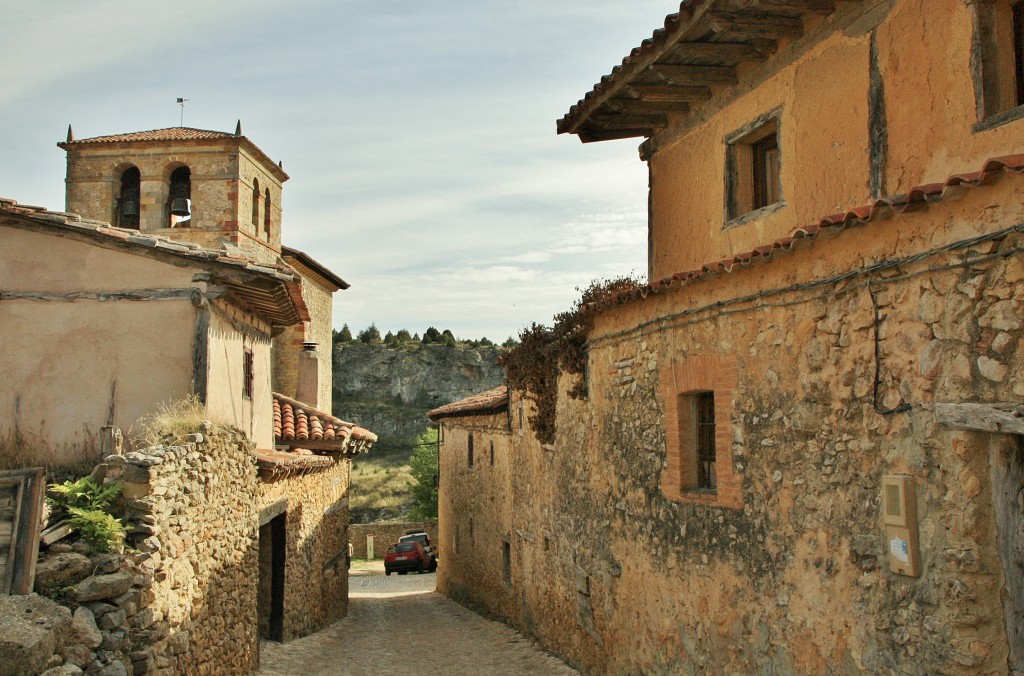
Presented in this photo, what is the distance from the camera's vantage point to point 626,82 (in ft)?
31.2

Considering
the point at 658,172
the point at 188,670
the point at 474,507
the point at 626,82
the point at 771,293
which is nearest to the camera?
the point at 771,293

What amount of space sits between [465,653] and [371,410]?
5166cm

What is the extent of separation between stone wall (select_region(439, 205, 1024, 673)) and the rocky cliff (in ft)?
185

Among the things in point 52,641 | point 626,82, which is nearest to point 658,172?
point 626,82

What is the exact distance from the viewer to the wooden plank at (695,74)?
9.18 metres

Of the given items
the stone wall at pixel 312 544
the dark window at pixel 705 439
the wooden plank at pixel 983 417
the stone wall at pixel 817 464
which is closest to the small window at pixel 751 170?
the stone wall at pixel 817 464

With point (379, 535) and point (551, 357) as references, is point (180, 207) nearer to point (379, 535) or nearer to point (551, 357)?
point (551, 357)

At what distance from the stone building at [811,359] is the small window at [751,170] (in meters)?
0.02

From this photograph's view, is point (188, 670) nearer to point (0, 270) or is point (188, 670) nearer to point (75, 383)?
point (75, 383)

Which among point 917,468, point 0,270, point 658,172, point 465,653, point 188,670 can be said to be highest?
point 658,172

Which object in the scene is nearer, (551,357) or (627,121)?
(627,121)

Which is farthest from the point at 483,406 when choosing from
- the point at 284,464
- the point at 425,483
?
the point at 425,483

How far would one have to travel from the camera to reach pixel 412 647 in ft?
48.8

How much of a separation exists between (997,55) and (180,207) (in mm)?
19225
